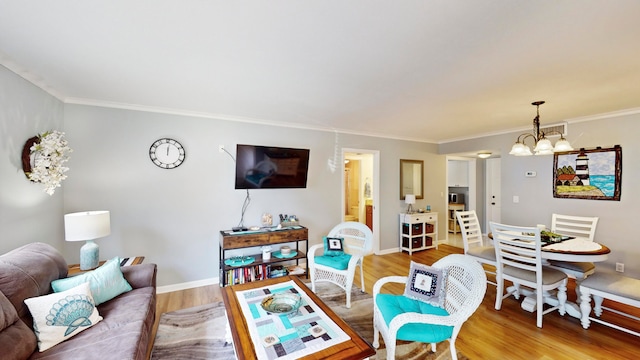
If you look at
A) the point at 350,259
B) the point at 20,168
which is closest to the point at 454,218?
the point at 350,259

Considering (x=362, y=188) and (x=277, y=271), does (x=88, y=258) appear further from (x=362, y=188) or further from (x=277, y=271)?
(x=362, y=188)

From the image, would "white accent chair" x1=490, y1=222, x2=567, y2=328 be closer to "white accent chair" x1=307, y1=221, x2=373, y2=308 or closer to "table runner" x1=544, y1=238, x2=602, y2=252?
"table runner" x1=544, y1=238, x2=602, y2=252

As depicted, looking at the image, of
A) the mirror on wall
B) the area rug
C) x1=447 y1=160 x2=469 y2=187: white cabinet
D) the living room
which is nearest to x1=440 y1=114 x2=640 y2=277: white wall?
the living room

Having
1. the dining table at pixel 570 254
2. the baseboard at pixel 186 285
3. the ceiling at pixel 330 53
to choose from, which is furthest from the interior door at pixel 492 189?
the baseboard at pixel 186 285

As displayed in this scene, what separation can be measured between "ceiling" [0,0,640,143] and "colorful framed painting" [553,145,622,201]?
0.63 m

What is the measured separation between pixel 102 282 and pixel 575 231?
5.37 meters

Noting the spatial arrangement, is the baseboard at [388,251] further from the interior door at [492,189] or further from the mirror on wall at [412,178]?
the interior door at [492,189]

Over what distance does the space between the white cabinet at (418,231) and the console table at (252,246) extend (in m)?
2.36

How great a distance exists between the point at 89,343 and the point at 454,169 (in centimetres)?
783

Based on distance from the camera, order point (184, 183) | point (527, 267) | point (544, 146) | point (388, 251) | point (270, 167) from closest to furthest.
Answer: point (527, 267)
point (544, 146)
point (184, 183)
point (270, 167)
point (388, 251)

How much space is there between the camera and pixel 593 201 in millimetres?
3549

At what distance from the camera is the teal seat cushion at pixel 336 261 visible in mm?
2998

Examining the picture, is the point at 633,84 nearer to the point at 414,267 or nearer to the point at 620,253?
the point at 620,253

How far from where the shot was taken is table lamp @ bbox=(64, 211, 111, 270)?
2.28 m
